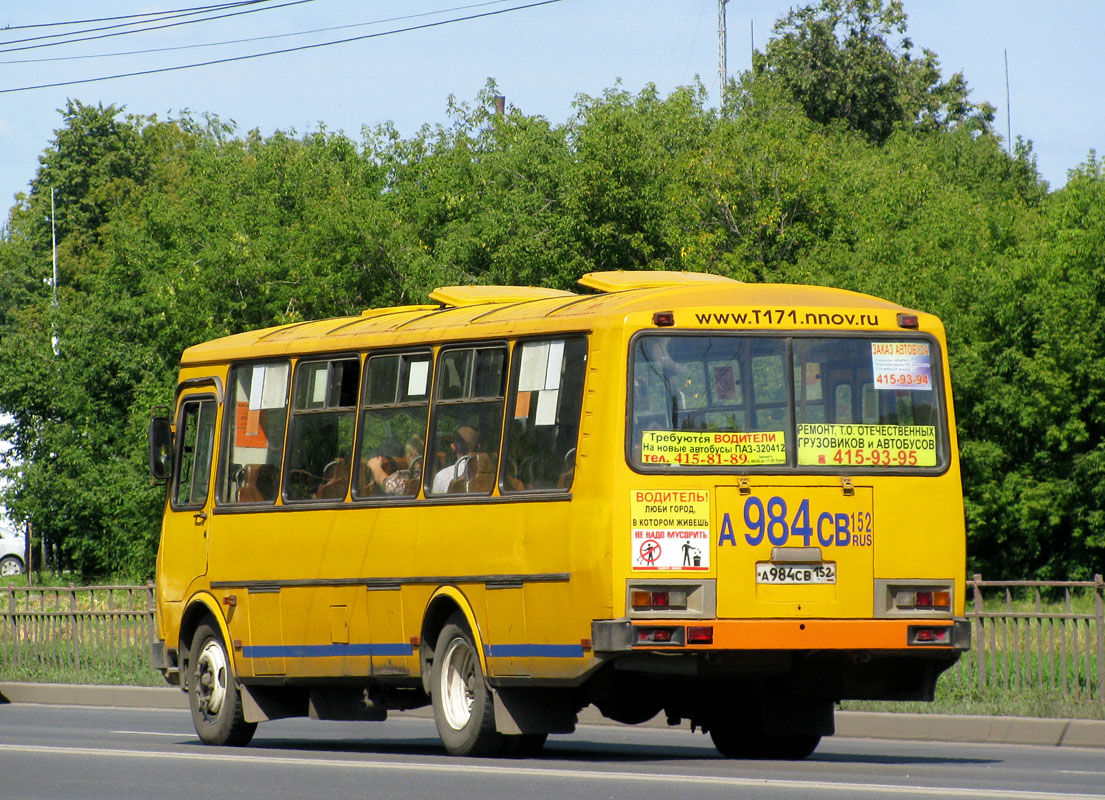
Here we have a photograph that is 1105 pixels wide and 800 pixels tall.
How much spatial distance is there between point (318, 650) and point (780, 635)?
393cm

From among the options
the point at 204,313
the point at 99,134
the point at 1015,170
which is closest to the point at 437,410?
the point at 204,313

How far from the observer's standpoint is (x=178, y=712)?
2011 cm

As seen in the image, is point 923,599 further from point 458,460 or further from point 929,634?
point 458,460

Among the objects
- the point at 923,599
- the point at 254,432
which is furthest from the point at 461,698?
the point at 254,432

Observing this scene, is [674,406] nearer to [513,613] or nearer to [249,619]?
[513,613]

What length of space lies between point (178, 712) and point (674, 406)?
33.6 ft

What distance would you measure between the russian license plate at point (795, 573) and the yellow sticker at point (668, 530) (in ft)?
1.18

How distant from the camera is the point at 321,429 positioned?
14.0m

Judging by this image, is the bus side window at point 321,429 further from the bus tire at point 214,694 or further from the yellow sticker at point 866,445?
the yellow sticker at point 866,445

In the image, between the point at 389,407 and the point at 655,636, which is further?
the point at 389,407

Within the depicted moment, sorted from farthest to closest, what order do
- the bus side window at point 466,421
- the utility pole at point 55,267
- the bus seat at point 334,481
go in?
the utility pole at point 55,267
the bus seat at point 334,481
the bus side window at point 466,421

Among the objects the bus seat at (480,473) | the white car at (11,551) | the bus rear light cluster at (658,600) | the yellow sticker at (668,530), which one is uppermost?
the white car at (11,551)

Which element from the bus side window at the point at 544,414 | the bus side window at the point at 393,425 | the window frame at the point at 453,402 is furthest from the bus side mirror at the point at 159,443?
the bus side window at the point at 544,414

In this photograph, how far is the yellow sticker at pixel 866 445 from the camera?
11750 millimetres
